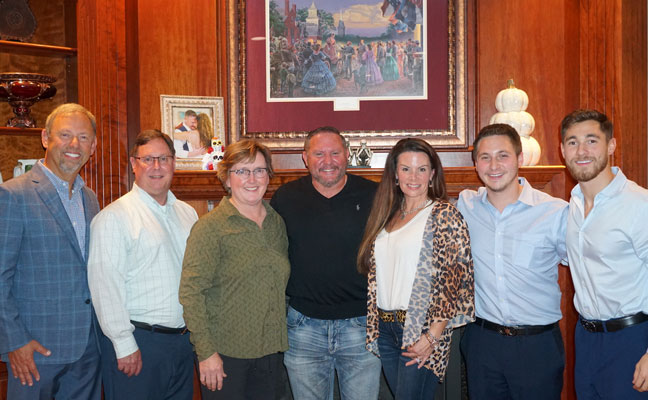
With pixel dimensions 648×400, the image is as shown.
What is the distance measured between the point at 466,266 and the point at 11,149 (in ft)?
9.80

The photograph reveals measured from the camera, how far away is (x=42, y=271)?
2.21 meters

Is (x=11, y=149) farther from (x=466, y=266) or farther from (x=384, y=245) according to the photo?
(x=466, y=266)

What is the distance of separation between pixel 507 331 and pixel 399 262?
0.55 m

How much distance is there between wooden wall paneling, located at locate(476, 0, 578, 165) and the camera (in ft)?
11.0

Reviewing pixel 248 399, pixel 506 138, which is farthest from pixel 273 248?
pixel 506 138

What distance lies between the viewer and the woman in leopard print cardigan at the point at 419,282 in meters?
2.11

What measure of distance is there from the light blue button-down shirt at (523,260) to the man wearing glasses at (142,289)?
1.36 metres

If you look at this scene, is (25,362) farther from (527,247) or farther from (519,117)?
(519,117)

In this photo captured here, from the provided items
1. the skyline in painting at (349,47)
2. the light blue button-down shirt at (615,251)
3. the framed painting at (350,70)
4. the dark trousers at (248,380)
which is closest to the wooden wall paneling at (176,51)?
the framed painting at (350,70)

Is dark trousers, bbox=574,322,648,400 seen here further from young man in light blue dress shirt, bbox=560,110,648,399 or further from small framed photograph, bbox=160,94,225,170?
small framed photograph, bbox=160,94,225,170

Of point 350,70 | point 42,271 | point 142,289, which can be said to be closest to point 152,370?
point 142,289

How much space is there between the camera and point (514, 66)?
3.37 meters

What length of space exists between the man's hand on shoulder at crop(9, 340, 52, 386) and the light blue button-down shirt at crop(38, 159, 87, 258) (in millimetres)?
418

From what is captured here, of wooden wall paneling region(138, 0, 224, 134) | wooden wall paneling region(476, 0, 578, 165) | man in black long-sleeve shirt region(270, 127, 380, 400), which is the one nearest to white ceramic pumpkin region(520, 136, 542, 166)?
wooden wall paneling region(476, 0, 578, 165)
